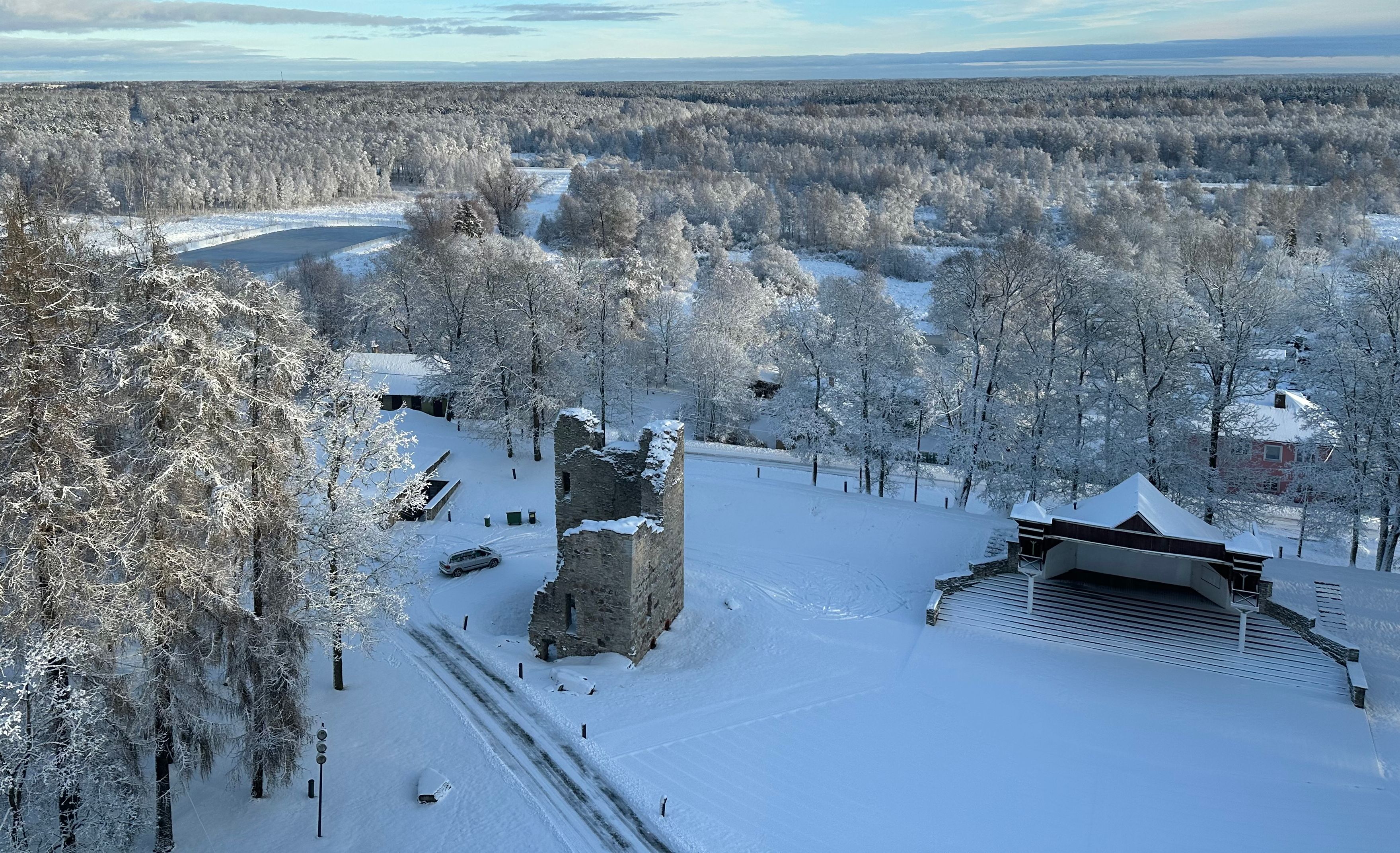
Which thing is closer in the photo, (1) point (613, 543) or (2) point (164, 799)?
(2) point (164, 799)

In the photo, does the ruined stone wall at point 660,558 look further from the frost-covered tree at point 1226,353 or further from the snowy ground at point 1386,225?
the snowy ground at point 1386,225

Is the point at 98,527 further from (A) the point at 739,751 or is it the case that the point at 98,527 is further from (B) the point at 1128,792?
(B) the point at 1128,792

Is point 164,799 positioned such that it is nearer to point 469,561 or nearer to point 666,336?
point 469,561

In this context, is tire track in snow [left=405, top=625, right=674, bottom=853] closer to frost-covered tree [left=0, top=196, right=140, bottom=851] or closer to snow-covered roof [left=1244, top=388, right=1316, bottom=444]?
frost-covered tree [left=0, top=196, right=140, bottom=851]

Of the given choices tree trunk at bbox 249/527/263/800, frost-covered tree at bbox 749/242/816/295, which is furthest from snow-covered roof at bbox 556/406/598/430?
frost-covered tree at bbox 749/242/816/295

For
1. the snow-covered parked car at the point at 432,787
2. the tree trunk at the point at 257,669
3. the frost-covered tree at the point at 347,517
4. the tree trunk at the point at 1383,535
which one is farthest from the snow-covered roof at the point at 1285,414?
the tree trunk at the point at 257,669

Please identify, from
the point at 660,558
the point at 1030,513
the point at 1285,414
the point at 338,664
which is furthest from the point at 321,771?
the point at 1285,414

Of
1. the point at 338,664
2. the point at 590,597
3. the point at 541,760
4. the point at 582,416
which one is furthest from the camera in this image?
the point at 582,416
